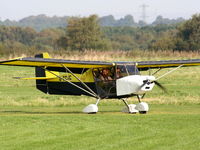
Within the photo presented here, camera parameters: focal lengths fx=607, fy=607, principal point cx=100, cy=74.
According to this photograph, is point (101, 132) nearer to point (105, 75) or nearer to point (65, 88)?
point (105, 75)

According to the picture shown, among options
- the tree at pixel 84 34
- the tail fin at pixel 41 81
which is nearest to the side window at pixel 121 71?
the tail fin at pixel 41 81

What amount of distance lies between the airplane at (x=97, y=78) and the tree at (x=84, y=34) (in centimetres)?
5834

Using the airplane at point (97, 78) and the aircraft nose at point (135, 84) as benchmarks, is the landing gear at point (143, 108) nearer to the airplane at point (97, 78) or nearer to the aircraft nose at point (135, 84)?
the airplane at point (97, 78)

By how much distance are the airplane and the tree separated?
58343 millimetres

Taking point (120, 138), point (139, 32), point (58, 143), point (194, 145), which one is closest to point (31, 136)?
point (58, 143)

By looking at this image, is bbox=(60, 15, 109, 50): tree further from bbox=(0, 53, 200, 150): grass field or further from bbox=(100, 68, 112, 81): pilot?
bbox=(100, 68, 112, 81): pilot

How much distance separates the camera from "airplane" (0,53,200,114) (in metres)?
19.8

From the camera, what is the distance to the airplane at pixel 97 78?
19.8 meters

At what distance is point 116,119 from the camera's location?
17422mm

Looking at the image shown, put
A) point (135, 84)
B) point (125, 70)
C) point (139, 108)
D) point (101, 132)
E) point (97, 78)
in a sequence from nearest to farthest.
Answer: point (101, 132) → point (135, 84) → point (125, 70) → point (139, 108) → point (97, 78)

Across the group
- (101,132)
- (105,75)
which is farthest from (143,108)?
(101,132)

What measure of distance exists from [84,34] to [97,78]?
6128 cm

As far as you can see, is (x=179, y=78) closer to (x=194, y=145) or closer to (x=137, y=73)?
(x=137, y=73)

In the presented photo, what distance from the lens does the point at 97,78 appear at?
21328 millimetres
